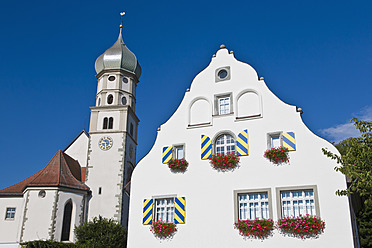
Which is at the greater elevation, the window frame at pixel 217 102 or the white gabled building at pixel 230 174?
the window frame at pixel 217 102

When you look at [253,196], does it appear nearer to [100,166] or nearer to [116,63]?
[100,166]

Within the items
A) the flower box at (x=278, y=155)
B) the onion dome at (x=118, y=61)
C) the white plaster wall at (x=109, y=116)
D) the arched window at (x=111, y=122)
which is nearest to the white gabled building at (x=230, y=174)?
the flower box at (x=278, y=155)

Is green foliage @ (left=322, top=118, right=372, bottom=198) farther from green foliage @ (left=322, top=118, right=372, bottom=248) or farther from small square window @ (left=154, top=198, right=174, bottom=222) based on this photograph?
small square window @ (left=154, top=198, right=174, bottom=222)

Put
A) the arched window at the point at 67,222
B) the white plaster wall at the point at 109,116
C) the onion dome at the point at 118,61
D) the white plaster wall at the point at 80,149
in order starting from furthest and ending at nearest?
the onion dome at the point at 118,61 → the white plaster wall at the point at 80,149 → the white plaster wall at the point at 109,116 → the arched window at the point at 67,222

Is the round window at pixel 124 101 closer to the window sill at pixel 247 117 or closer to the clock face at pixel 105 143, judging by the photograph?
the clock face at pixel 105 143

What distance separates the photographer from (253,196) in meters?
15.4

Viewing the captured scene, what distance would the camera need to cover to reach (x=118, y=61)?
3575 cm

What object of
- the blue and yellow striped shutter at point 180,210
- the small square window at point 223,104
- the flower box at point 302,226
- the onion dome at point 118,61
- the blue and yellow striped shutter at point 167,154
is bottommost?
the flower box at point 302,226

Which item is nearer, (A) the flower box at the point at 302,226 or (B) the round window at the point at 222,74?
(A) the flower box at the point at 302,226

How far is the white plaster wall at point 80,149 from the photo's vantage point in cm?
3461

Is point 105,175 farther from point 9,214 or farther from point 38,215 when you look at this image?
point 9,214

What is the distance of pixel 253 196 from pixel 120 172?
17.6 m

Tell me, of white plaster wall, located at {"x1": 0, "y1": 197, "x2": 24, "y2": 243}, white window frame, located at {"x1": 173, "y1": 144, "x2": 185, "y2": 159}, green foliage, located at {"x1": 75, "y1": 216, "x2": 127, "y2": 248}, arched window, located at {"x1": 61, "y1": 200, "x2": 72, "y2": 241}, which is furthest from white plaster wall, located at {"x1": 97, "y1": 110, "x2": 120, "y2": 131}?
white window frame, located at {"x1": 173, "y1": 144, "x2": 185, "y2": 159}

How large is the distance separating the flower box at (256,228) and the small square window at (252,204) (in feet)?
1.10
